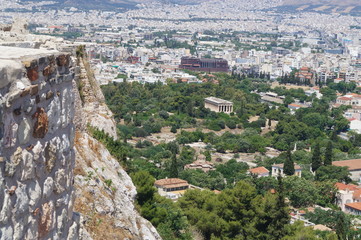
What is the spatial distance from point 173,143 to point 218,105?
1055cm

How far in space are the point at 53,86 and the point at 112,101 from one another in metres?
34.3

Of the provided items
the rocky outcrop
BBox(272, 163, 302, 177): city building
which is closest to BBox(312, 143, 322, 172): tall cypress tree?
BBox(272, 163, 302, 177): city building

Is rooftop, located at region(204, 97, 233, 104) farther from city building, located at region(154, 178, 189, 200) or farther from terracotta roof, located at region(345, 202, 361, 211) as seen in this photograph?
city building, located at region(154, 178, 189, 200)

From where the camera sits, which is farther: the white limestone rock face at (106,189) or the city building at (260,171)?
the city building at (260,171)

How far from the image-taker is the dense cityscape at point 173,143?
2125 millimetres

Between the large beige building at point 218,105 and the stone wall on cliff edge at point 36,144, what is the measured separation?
35.2 meters

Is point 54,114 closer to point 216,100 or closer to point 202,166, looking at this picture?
point 202,166

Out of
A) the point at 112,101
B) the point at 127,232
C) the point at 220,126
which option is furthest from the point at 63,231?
the point at 112,101

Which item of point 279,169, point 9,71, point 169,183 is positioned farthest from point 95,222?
point 279,169

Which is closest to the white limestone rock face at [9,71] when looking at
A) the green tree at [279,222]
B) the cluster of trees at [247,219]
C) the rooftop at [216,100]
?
the cluster of trees at [247,219]

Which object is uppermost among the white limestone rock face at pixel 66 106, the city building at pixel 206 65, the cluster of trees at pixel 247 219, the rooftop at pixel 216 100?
the white limestone rock face at pixel 66 106

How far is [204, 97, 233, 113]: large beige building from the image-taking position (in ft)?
124

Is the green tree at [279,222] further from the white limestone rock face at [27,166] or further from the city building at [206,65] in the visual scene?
the city building at [206,65]

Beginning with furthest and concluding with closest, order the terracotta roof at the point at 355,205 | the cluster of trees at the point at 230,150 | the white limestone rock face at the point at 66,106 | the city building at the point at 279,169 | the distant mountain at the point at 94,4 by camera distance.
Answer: the distant mountain at the point at 94,4, the city building at the point at 279,169, the terracotta roof at the point at 355,205, the cluster of trees at the point at 230,150, the white limestone rock face at the point at 66,106
